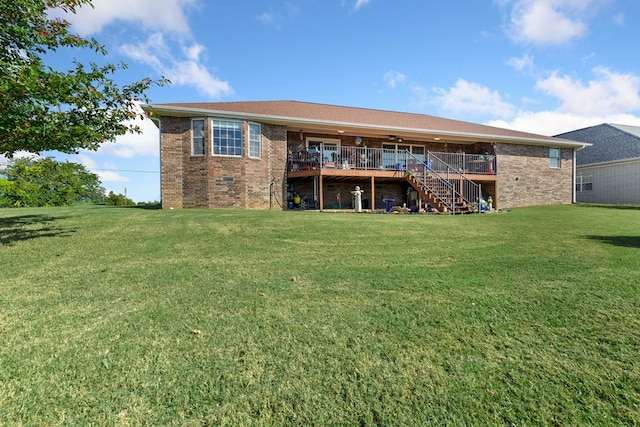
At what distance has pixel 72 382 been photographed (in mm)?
2053

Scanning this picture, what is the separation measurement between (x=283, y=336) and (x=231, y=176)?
11.9m

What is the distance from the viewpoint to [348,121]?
51.7 ft

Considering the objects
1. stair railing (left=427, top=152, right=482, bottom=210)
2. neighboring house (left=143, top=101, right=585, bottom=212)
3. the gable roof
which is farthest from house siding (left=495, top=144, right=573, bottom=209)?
the gable roof

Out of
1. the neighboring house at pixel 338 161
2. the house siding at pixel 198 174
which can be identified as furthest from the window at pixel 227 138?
the house siding at pixel 198 174

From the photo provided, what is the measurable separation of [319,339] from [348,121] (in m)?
14.3

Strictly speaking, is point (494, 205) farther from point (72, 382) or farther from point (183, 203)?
point (72, 382)

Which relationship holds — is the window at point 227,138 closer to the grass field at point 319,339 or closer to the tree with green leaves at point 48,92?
the tree with green leaves at point 48,92

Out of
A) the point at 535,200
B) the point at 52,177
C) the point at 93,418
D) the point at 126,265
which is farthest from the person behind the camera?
the point at 52,177

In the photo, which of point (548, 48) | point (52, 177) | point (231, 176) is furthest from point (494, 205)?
point (52, 177)

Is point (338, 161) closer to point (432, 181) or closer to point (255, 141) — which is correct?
point (255, 141)

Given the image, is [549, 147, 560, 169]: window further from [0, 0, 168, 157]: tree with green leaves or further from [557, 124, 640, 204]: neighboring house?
[0, 0, 168, 157]: tree with green leaves

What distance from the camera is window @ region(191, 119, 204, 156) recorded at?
13.6m

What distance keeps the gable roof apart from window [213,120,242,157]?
23.9 m

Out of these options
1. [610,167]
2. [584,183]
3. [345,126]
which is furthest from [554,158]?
[345,126]
